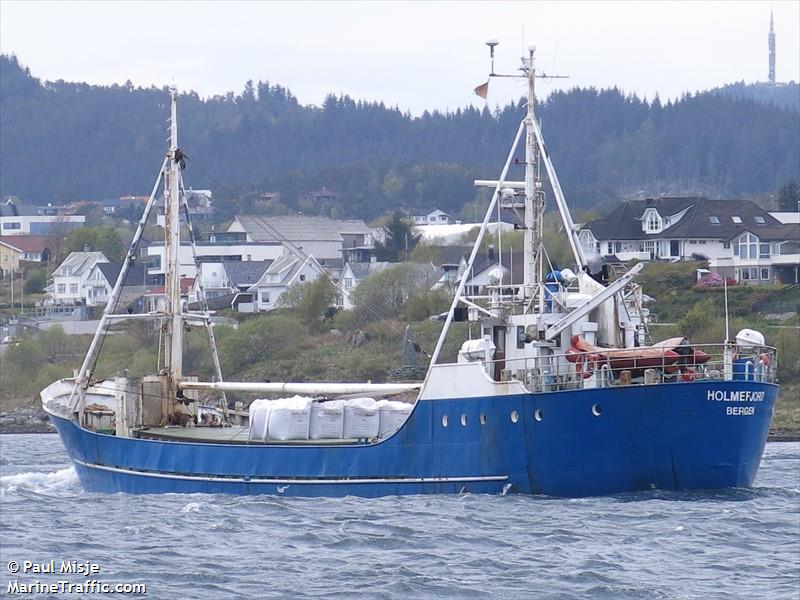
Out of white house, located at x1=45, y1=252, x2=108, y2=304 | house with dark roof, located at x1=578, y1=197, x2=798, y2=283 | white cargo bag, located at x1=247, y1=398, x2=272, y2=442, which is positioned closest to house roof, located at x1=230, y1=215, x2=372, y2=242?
white house, located at x1=45, y1=252, x2=108, y2=304

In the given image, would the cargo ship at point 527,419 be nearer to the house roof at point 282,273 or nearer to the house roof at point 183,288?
the house roof at point 183,288

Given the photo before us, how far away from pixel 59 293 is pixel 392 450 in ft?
293

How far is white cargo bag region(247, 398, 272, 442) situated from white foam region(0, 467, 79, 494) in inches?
275

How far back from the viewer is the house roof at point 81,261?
407 feet

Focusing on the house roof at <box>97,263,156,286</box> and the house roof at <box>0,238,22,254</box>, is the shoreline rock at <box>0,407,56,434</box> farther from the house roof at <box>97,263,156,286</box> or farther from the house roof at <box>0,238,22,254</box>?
the house roof at <box>0,238,22,254</box>

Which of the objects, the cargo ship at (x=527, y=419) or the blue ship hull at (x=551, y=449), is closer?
the blue ship hull at (x=551, y=449)

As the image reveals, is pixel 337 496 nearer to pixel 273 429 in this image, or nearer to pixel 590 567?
pixel 273 429

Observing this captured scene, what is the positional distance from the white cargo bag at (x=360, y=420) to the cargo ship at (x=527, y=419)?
0.02 m

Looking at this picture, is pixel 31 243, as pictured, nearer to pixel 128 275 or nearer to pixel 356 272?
pixel 128 275

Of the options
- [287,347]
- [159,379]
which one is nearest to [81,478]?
[159,379]

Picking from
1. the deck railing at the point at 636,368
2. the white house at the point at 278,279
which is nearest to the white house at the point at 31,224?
the white house at the point at 278,279

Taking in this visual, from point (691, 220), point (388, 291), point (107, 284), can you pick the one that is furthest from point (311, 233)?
point (388, 291)

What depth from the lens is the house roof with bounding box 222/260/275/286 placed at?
115500 mm

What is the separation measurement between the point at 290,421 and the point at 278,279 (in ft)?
227
